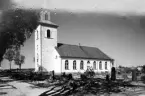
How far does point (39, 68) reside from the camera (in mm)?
18656

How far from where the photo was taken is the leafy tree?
6884 mm

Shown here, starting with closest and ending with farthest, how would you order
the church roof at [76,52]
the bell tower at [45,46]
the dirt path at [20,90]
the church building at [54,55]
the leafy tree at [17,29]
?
the dirt path at [20,90] → the leafy tree at [17,29] → the bell tower at [45,46] → the church building at [54,55] → the church roof at [76,52]

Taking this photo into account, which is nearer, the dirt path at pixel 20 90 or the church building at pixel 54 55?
the dirt path at pixel 20 90

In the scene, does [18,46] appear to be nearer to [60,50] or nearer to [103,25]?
[103,25]

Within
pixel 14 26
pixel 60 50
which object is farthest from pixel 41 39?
pixel 14 26

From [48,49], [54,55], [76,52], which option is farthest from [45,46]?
[76,52]

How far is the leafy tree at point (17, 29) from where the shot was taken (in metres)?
6.88

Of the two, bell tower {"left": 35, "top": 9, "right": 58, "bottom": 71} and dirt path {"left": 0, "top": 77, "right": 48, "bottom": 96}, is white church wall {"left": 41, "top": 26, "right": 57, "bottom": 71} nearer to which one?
bell tower {"left": 35, "top": 9, "right": 58, "bottom": 71}

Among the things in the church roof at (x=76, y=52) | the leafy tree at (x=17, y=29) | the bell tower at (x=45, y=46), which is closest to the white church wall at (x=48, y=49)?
the bell tower at (x=45, y=46)

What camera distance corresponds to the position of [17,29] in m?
8.12

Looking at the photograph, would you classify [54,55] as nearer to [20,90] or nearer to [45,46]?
[45,46]

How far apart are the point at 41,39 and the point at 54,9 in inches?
606

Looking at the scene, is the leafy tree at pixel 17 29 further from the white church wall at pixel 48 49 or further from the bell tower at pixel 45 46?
the white church wall at pixel 48 49

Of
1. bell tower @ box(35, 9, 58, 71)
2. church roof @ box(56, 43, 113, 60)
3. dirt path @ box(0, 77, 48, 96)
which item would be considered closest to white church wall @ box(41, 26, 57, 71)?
bell tower @ box(35, 9, 58, 71)
